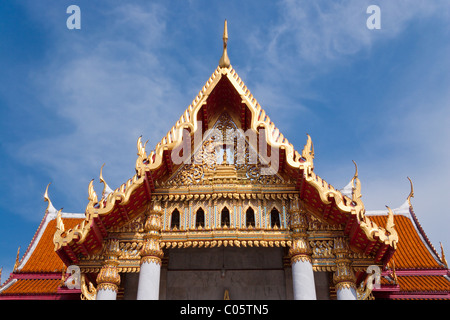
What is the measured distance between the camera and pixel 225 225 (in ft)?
42.1

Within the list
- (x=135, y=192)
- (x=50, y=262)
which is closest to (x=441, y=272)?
(x=135, y=192)

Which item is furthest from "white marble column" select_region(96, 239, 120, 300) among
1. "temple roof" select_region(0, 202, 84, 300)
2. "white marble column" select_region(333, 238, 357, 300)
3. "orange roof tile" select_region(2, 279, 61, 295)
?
"white marble column" select_region(333, 238, 357, 300)

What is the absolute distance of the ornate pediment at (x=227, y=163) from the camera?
44.5 feet

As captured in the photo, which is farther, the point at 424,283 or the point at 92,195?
the point at 424,283

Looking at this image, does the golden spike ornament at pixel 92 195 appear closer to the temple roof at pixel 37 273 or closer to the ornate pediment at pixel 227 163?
the ornate pediment at pixel 227 163

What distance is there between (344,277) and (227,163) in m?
4.12

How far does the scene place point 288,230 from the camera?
42.2ft

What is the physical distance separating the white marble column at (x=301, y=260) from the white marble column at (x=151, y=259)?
322 cm

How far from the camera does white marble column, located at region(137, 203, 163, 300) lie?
39.6ft

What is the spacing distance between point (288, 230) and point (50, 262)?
Answer: 32.1 ft

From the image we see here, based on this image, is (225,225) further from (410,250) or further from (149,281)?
(410,250)

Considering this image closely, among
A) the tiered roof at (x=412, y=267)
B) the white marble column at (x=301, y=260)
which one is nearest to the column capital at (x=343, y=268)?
the white marble column at (x=301, y=260)

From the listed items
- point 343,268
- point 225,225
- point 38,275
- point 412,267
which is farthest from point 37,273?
point 412,267
